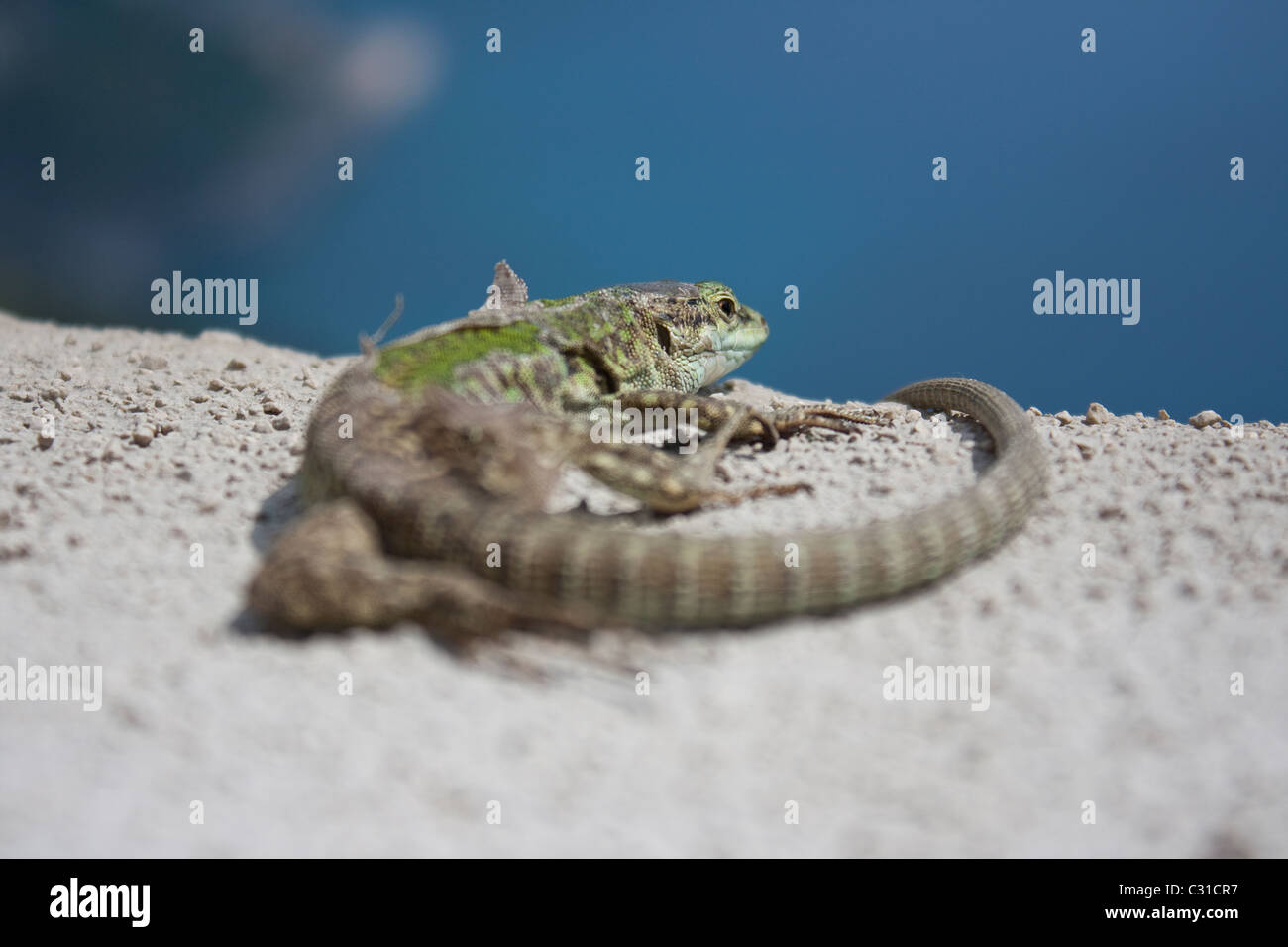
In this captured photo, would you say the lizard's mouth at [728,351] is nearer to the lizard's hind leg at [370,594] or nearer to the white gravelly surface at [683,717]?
Result: the white gravelly surface at [683,717]

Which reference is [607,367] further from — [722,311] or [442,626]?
[442,626]

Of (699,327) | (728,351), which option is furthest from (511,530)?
(728,351)

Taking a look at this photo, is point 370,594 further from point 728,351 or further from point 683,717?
point 728,351

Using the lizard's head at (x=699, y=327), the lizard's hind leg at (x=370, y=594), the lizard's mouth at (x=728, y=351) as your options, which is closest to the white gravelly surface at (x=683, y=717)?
the lizard's hind leg at (x=370, y=594)

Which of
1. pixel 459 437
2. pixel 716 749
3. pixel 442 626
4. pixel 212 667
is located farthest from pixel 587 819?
pixel 459 437

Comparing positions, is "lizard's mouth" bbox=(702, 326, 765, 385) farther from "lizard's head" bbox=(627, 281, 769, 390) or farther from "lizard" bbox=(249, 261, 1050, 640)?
"lizard" bbox=(249, 261, 1050, 640)

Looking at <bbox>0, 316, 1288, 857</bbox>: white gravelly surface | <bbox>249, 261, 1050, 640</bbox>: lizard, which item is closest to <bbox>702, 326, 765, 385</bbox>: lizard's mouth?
<bbox>249, 261, 1050, 640</bbox>: lizard
